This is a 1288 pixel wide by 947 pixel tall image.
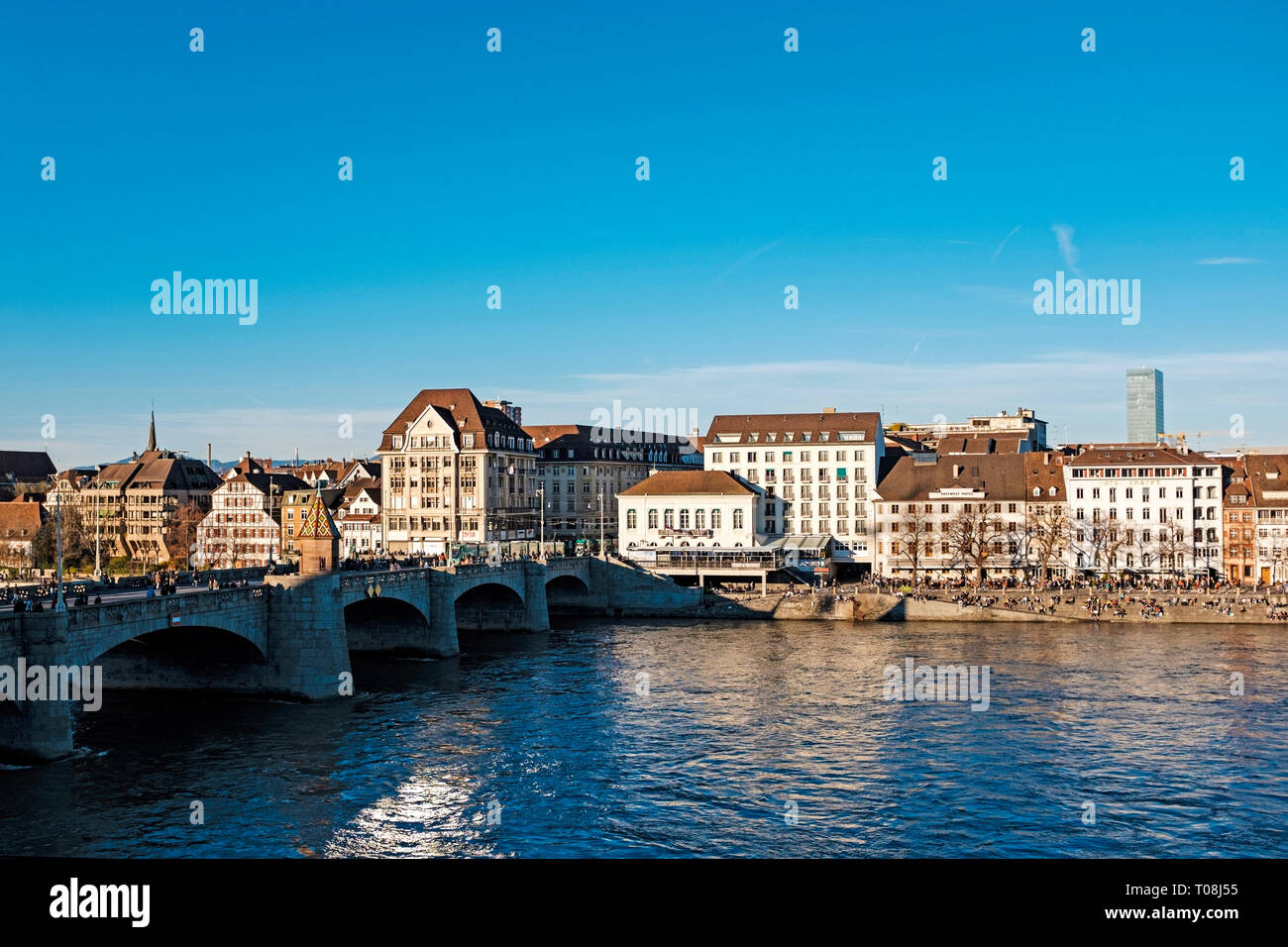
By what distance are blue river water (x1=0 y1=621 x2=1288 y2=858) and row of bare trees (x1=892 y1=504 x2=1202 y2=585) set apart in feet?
122

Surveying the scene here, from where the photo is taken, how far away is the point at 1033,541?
349ft

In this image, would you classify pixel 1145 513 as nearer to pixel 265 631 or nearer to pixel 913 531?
pixel 913 531

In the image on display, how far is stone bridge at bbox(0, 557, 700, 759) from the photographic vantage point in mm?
38312

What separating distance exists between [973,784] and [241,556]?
10549 centimetres

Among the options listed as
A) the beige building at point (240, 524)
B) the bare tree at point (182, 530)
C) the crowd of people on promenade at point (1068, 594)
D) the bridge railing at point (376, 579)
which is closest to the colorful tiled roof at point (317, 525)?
the bridge railing at point (376, 579)

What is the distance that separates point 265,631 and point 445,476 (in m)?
68.8

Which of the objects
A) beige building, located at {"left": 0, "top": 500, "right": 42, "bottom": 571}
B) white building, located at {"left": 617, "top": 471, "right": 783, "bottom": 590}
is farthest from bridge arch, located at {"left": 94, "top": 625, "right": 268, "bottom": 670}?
beige building, located at {"left": 0, "top": 500, "right": 42, "bottom": 571}

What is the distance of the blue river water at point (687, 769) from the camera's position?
31.6 m

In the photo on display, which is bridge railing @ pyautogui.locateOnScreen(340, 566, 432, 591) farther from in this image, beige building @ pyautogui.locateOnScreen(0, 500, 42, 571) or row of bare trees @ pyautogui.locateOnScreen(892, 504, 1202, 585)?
beige building @ pyautogui.locateOnScreen(0, 500, 42, 571)

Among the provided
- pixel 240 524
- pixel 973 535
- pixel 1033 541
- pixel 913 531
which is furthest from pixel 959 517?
pixel 240 524

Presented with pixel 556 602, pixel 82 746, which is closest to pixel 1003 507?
pixel 556 602

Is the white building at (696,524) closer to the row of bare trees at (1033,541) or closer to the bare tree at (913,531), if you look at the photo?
the bare tree at (913,531)
